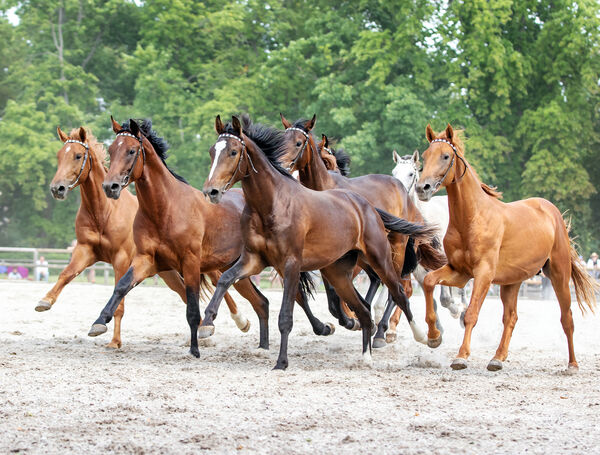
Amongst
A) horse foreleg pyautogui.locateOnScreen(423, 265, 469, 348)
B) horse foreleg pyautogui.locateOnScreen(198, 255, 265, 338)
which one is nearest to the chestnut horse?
horse foreleg pyautogui.locateOnScreen(198, 255, 265, 338)

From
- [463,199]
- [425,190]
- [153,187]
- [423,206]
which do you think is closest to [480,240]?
[463,199]

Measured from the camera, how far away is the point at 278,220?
777 cm

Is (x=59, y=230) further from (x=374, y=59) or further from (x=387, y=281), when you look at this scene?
(x=387, y=281)

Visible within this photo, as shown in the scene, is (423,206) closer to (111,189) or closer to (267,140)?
(267,140)

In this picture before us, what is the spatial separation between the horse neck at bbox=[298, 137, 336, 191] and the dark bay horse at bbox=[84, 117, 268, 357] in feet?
3.84

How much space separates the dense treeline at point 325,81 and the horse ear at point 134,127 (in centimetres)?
1776

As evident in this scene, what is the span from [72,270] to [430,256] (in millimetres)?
4174

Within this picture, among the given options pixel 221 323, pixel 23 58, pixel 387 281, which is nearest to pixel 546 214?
pixel 387 281

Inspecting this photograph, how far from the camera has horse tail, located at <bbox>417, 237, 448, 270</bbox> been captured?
33.6 ft

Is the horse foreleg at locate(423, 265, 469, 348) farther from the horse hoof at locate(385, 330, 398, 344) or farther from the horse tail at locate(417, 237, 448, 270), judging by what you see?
the horse tail at locate(417, 237, 448, 270)

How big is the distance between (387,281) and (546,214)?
5.68ft

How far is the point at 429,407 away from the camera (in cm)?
604

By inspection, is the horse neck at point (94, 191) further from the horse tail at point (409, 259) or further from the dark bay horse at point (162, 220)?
the horse tail at point (409, 259)

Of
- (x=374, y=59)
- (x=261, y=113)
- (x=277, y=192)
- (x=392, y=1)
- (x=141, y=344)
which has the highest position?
(x=392, y=1)
